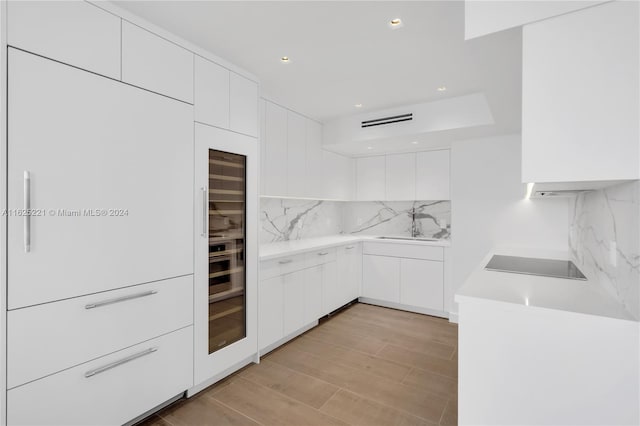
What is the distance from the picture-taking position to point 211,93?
7.68ft

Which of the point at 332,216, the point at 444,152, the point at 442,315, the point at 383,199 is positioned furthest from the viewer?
the point at 332,216

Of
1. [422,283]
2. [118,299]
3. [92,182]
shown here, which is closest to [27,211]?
[92,182]

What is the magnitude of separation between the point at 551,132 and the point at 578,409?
3.28 feet

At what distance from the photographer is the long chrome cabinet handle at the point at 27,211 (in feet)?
4.87

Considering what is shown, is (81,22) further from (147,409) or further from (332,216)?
(332,216)

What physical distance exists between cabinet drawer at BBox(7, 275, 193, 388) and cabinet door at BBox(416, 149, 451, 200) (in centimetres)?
315

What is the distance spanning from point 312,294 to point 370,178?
205 centimetres

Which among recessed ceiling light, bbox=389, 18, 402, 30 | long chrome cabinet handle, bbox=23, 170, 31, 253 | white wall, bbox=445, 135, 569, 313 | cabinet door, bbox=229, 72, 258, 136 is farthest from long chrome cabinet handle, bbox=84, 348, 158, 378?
white wall, bbox=445, 135, 569, 313

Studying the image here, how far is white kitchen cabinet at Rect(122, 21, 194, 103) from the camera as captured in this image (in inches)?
73.4

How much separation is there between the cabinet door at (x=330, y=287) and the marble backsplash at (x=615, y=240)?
2267 mm

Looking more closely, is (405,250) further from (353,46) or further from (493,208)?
(353,46)

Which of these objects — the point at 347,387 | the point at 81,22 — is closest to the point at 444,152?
the point at 347,387

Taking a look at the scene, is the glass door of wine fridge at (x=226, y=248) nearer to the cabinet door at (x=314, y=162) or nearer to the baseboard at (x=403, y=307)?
the cabinet door at (x=314, y=162)

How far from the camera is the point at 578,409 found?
46.5 inches
